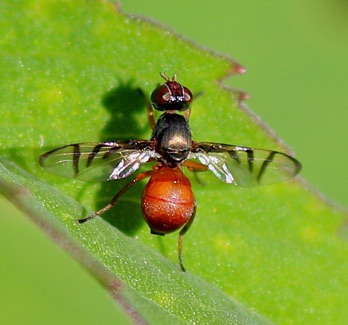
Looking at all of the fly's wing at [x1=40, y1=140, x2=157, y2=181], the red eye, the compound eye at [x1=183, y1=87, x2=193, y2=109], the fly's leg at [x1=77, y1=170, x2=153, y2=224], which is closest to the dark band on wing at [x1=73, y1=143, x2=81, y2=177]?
the fly's wing at [x1=40, y1=140, x2=157, y2=181]

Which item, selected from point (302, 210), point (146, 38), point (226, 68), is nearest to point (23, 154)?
point (146, 38)

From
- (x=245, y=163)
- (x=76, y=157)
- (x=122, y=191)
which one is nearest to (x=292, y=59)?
(x=245, y=163)

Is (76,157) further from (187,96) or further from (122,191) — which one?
(187,96)

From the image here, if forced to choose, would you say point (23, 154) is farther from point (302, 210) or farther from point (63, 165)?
point (302, 210)

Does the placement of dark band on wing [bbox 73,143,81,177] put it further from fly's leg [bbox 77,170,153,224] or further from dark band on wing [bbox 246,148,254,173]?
dark band on wing [bbox 246,148,254,173]

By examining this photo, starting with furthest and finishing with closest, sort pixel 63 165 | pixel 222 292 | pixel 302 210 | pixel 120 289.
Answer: pixel 302 210
pixel 222 292
pixel 63 165
pixel 120 289

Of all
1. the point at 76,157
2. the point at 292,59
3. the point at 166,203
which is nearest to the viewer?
the point at 76,157
